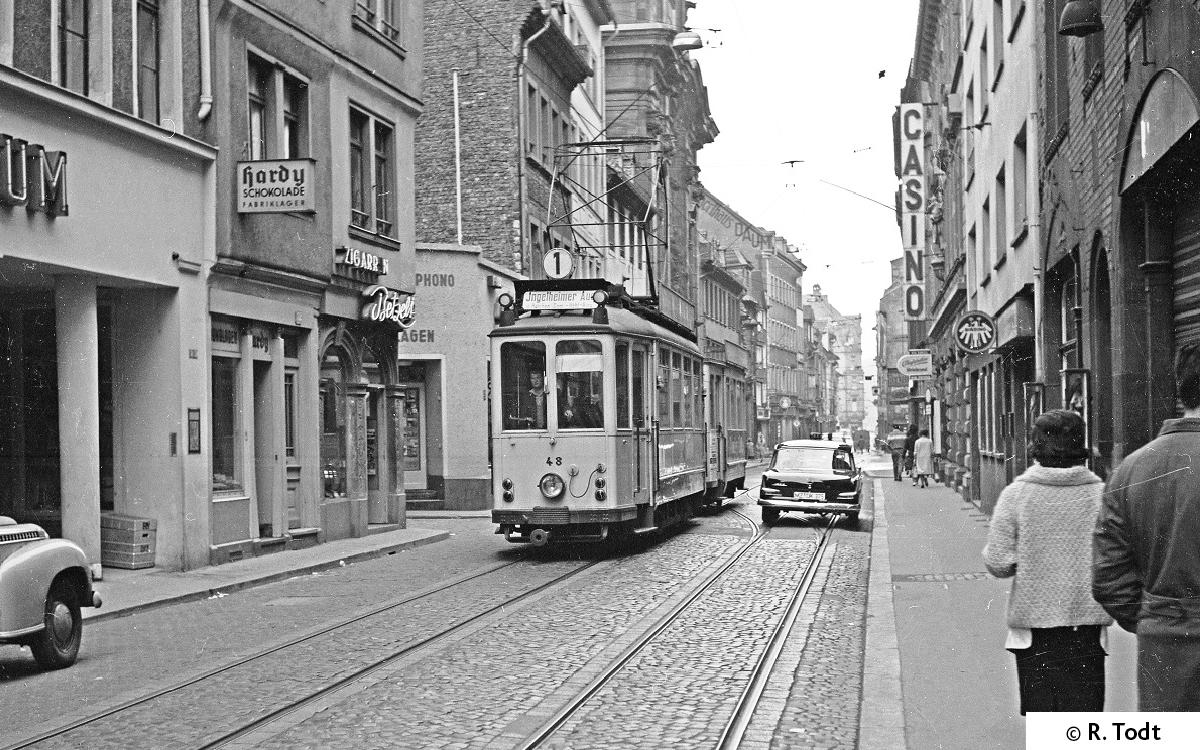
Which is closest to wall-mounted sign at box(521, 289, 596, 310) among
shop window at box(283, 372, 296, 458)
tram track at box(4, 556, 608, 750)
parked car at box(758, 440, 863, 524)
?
tram track at box(4, 556, 608, 750)

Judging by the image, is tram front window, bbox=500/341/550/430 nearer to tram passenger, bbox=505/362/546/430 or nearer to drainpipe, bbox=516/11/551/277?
tram passenger, bbox=505/362/546/430

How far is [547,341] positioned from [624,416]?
1.42 metres

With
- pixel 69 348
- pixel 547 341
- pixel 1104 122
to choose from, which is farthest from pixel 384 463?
pixel 1104 122

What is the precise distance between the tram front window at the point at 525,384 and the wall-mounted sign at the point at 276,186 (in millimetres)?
3270

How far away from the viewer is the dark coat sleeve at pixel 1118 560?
15.3 ft

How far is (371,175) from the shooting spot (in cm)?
2447

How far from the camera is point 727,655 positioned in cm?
1076

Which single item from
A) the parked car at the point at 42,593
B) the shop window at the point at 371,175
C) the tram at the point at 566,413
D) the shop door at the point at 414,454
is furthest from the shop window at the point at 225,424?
the shop door at the point at 414,454

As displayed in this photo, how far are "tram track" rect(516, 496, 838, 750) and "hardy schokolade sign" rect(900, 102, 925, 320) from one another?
92.9ft

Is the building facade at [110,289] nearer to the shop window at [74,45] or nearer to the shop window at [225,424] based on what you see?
Result: the shop window at [74,45]

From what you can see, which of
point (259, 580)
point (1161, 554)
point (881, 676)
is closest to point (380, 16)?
point (259, 580)

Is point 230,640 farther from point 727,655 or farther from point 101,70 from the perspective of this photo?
point 101,70

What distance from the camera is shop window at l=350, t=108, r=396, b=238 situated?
24.1 m

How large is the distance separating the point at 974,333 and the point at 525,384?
6.84 metres
